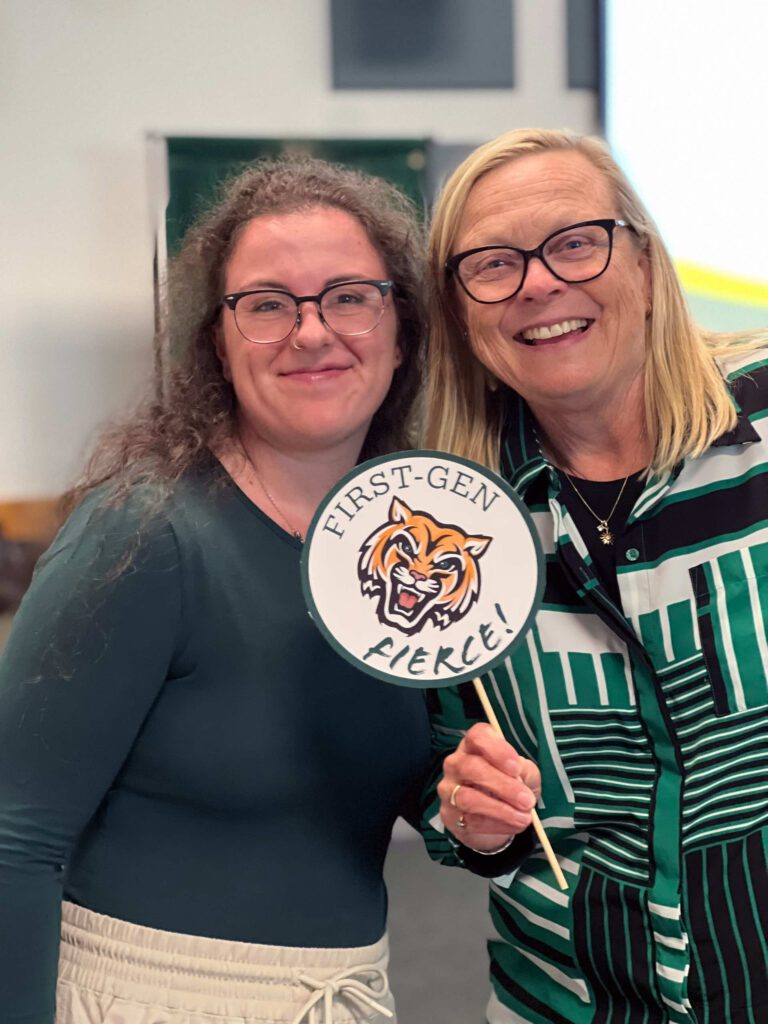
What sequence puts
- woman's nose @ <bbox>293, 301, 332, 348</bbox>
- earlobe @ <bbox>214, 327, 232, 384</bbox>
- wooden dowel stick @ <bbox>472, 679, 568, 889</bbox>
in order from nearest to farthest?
1. wooden dowel stick @ <bbox>472, 679, 568, 889</bbox>
2. woman's nose @ <bbox>293, 301, 332, 348</bbox>
3. earlobe @ <bbox>214, 327, 232, 384</bbox>

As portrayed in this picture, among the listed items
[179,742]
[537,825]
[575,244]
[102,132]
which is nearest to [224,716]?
[179,742]

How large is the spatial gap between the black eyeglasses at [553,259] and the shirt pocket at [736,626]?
38 centimetres

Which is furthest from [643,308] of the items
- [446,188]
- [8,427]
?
[8,427]

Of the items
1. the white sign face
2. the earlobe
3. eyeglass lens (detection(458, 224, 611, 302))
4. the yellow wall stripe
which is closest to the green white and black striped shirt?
the white sign face

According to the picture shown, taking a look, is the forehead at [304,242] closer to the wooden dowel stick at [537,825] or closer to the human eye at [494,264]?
the human eye at [494,264]

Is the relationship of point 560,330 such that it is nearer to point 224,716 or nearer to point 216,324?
point 216,324

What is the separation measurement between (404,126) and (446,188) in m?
2.05

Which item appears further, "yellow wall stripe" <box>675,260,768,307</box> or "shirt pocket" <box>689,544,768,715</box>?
"yellow wall stripe" <box>675,260,768,307</box>

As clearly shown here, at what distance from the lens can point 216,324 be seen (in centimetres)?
141

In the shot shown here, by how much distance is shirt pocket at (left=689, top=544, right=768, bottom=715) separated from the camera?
3.92 ft

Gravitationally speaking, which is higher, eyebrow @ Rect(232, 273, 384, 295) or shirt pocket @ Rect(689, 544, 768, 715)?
eyebrow @ Rect(232, 273, 384, 295)

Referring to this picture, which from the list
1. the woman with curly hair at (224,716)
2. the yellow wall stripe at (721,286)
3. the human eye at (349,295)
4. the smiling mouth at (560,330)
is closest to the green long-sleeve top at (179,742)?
the woman with curly hair at (224,716)

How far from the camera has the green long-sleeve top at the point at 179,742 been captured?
46.5 inches

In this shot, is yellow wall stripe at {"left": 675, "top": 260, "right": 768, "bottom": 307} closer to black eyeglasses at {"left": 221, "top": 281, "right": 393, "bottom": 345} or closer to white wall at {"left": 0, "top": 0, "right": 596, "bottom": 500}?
white wall at {"left": 0, "top": 0, "right": 596, "bottom": 500}
